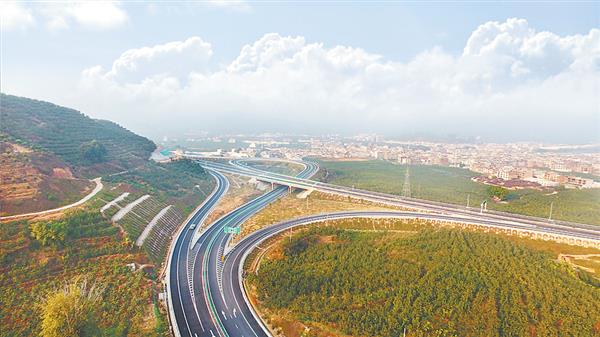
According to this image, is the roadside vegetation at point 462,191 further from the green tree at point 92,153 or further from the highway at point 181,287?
the green tree at point 92,153

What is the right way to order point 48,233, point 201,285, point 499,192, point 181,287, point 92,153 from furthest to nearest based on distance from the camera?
point 499,192
point 92,153
point 201,285
point 181,287
point 48,233

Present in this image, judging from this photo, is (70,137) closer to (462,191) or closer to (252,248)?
(252,248)

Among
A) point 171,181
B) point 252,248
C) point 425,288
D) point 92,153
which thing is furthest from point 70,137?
point 425,288

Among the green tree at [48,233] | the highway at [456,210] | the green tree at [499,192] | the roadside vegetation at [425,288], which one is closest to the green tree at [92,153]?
the green tree at [48,233]

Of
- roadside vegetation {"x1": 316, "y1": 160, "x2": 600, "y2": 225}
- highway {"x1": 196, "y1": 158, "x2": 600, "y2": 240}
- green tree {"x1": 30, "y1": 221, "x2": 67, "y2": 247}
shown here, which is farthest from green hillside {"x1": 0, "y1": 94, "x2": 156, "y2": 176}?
roadside vegetation {"x1": 316, "y1": 160, "x2": 600, "y2": 225}

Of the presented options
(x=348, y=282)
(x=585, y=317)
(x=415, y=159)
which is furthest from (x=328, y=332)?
(x=415, y=159)

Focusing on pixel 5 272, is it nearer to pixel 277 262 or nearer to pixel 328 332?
pixel 277 262

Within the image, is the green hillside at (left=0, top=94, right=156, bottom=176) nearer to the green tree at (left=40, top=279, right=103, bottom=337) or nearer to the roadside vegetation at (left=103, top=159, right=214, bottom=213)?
the roadside vegetation at (left=103, top=159, right=214, bottom=213)
